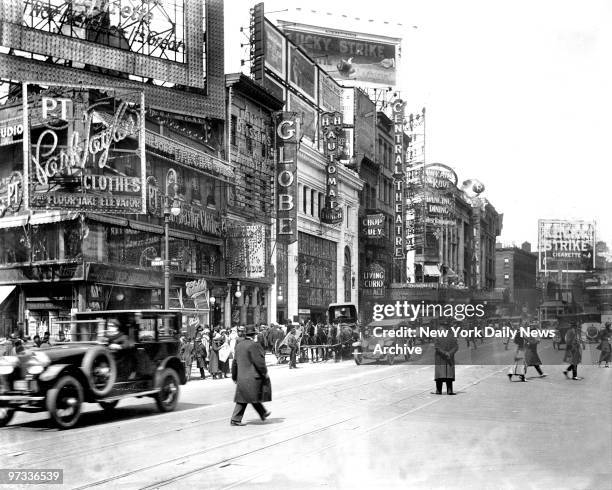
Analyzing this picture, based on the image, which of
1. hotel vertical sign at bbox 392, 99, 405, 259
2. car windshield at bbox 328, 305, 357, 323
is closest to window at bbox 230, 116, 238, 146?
car windshield at bbox 328, 305, 357, 323

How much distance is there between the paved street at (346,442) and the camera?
8.52 meters

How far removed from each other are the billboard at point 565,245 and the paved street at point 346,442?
2.23 metres

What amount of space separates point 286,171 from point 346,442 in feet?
121

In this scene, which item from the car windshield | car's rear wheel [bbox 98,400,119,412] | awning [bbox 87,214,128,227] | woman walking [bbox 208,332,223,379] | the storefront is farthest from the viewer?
the storefront

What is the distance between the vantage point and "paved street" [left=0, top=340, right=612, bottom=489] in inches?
336

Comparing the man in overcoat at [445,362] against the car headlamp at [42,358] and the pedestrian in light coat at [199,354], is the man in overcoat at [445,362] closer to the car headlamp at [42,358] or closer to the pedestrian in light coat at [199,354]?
the car headlamp at [42,358]

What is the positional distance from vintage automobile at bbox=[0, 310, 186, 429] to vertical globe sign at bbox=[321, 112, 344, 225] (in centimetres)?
4117

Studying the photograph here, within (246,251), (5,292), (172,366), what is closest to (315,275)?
(246,251)

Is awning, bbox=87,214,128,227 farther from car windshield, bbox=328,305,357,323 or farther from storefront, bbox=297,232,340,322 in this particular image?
storefront, bbox=297,232,340,322

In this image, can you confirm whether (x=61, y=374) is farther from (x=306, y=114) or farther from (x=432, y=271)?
(x=306, y=114)

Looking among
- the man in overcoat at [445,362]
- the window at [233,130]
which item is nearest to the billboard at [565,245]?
the man in overcoat at [445,362]

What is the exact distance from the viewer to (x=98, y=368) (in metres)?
13.6

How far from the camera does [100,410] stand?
1573 centimetres

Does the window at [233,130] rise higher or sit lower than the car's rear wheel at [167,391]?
higher
